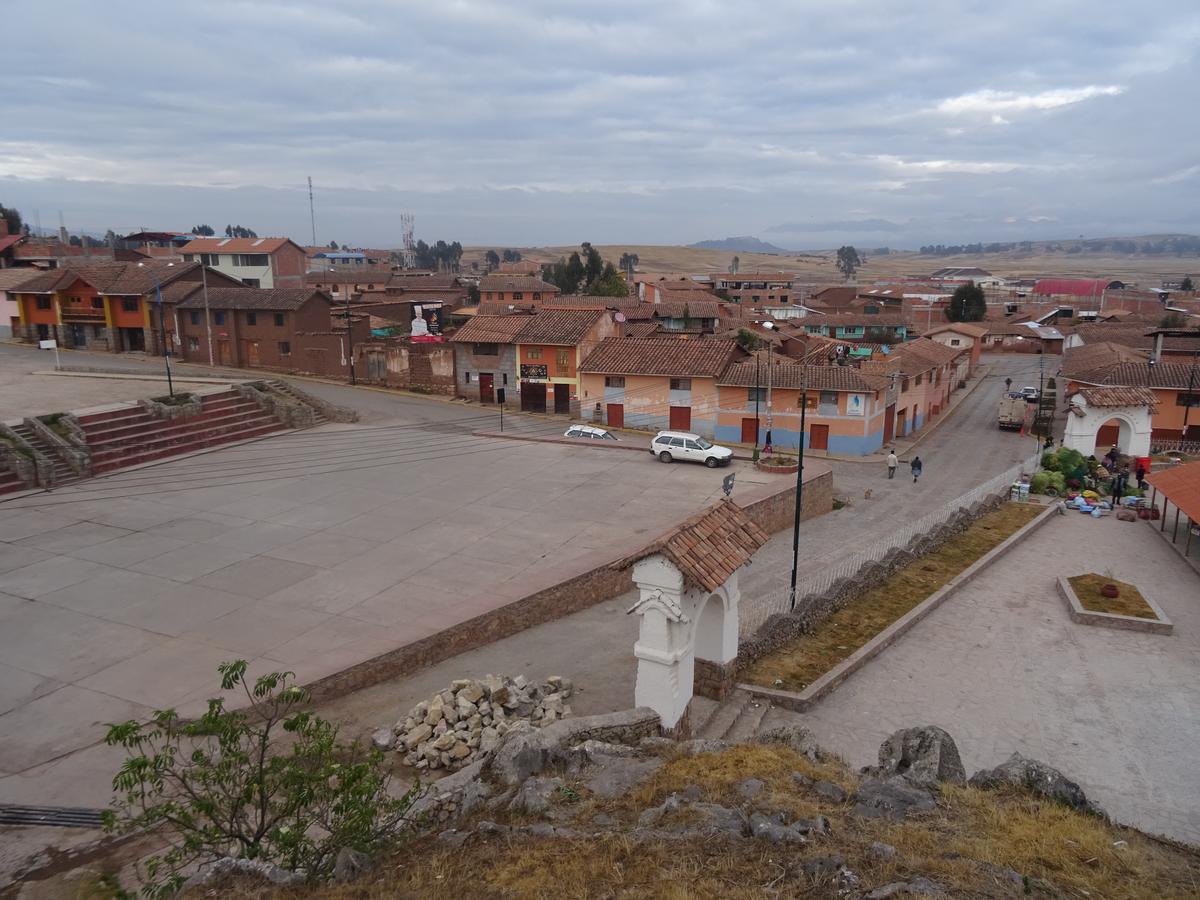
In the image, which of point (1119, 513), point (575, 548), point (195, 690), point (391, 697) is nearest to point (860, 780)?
point (391, 697)

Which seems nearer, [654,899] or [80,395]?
[654,899]

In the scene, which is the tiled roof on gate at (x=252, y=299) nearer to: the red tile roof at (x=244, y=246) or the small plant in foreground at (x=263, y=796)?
the red tile roof at (x=244, y=246)

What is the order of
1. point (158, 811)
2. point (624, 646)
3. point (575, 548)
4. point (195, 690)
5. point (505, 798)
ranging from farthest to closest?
point (575, 548)
point (624, 646)
point (195, 690)
point (505, 798)
point (158, 811)

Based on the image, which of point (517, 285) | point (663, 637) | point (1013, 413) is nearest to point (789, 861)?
point (663, 637)

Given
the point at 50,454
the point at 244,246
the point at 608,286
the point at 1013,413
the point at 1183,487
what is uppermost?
the point at 244,246

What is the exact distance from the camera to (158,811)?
6.23 meters

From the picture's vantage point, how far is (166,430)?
94.7 feet

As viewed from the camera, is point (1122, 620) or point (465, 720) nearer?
point (465, 720)

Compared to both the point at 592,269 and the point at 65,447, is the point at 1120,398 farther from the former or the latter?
the point at 592,269

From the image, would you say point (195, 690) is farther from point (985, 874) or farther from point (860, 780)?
point (985, 874)

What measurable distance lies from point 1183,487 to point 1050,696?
39.9 feet

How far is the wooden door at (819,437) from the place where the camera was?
40.5 m

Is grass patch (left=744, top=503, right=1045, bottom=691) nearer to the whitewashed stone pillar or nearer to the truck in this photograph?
the whitewashed stone pillar

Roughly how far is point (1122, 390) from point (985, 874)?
111 feet
